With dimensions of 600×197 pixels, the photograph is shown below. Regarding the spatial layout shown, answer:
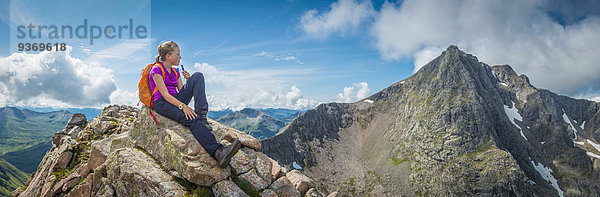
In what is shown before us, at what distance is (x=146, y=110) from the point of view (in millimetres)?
12102

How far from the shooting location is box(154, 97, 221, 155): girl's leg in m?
10.2

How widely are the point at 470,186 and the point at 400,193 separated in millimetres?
41227

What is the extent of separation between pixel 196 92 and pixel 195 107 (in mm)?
852

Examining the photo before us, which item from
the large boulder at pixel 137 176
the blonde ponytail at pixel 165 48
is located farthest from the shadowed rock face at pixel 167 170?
the blonde ponytail at pixel 165 48

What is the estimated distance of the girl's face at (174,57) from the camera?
10648 mm

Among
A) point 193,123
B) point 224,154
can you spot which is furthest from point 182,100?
point 224,154

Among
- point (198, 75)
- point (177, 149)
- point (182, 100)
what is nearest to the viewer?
point (177, 149)

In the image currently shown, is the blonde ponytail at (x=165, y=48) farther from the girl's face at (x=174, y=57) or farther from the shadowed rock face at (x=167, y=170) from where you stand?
Result: the shadowed rock face at (x=167, y=170)

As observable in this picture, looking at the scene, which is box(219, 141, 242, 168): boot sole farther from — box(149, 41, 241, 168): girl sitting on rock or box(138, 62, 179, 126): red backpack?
box(138, 62, 179, 126): red backpack

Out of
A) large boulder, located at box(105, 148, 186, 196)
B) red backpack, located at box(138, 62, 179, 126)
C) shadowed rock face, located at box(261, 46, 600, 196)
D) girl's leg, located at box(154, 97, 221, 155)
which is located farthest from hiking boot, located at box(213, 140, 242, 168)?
shadowed rock face, located at box(261, 46, 600, 196)

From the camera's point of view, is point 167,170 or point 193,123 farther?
point 193,123

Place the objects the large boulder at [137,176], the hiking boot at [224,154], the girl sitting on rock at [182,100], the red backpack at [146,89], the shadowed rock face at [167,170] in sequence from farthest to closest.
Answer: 1. the red backpack at [146,89]
2. the girl sitting on rock at [182,100]
3. the hiking boot at [224,154]
4. the shadowed rock face at [167,170]
5. the large boulder at [137,176]

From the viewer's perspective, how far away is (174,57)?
1074 centimetres

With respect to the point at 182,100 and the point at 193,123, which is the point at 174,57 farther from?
the point at 193,123
